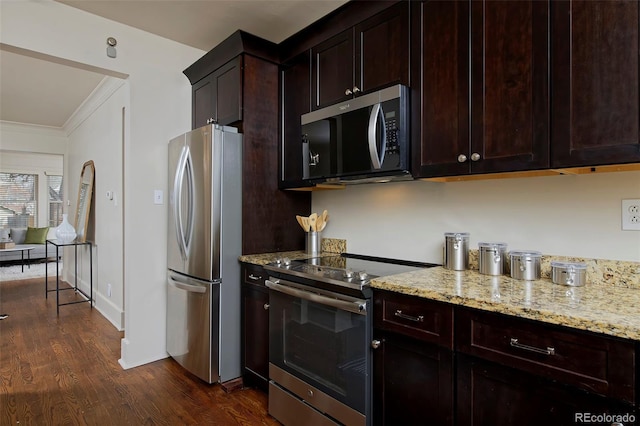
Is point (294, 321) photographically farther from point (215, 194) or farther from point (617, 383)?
point (617, 383)

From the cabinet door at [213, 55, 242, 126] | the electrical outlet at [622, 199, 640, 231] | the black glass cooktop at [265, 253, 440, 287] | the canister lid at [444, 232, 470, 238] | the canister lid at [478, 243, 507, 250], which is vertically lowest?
the black glass cooktop at [265, 253, 440, 287]

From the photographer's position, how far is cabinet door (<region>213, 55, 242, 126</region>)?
2.56 meters

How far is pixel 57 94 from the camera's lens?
14.5 feet

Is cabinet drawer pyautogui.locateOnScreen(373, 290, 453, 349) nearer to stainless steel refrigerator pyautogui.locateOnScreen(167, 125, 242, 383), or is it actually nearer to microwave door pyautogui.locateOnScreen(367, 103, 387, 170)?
microwave door pyautogui.locateOnScreen(367, 103, 387, 170)

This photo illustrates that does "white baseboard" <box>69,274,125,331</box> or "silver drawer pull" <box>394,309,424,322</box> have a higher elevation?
"silver drawer pull" <box>394,309,424,322</box>

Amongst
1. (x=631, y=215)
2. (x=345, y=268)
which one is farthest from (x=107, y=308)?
(x=631, y=215)

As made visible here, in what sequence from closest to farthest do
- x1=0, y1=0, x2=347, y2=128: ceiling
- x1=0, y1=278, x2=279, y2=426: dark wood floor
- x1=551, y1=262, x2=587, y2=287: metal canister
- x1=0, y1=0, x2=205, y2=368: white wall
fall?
1. x1=551, y1=262, x2=587, y2=287: metal canister
2. x1=0, y1=278, x2=279, y2=426: dark wood floor
3. x1=0, y1=0, x2=347, y2=128: ceiling
4. x1=0, y1=0, x2=205, y2=368: white wall

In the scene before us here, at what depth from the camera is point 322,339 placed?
6.12ft

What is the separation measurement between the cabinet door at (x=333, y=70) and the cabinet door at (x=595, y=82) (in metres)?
1.10

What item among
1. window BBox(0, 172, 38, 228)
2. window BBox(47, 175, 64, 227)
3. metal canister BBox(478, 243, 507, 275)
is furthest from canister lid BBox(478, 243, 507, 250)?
window BBox(0, 172, 38, 228)

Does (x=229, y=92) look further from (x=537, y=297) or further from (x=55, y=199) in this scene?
(x=55, y=199)

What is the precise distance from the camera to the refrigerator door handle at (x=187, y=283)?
249 centimetres

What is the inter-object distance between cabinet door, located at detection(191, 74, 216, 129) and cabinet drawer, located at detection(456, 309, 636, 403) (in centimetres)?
242

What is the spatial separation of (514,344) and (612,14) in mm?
1212
